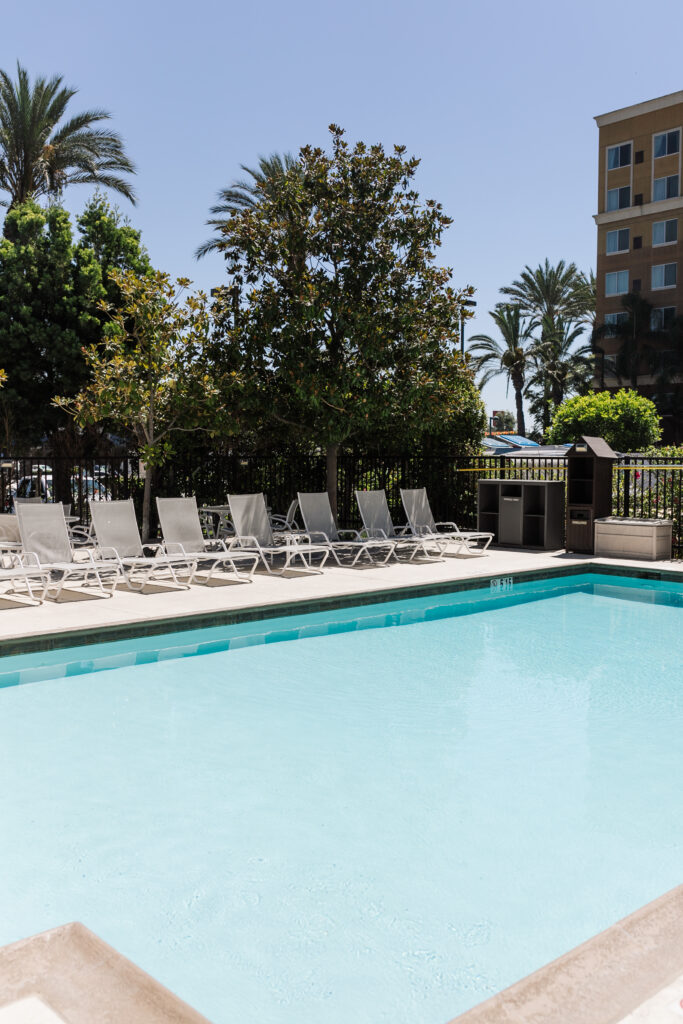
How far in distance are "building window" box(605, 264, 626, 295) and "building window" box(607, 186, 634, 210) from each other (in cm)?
341

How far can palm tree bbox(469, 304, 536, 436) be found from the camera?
167ft

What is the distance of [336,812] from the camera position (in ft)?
16.0

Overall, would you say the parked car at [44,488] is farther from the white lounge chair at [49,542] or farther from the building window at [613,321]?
the building window at [613,321]

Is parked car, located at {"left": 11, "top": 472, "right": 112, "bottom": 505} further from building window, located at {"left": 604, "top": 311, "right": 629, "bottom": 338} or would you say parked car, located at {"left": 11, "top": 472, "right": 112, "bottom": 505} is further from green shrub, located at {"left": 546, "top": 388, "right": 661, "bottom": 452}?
building window, located at {"left": 604, "top": 311, "right": 629, "bottom": 338}

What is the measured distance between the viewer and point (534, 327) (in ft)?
169

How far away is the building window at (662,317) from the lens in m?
45.4

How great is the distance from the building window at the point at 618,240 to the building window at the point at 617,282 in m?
1.15

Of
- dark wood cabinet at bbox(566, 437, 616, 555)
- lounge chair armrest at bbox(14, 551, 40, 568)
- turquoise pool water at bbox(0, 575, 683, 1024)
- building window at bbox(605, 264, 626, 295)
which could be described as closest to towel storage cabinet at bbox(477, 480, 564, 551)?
dark wood cabinet at bbox(566, 437, 616, 555)

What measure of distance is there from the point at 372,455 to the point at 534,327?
36.6 meters

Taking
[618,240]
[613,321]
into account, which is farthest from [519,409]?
[618,240]

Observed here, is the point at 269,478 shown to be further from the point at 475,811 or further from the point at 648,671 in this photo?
the point at 475,811

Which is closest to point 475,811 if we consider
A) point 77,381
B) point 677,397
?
point 77,381

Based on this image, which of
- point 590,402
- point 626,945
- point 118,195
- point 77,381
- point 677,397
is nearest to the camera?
point 626,945

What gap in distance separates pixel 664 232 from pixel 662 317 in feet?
14.2
